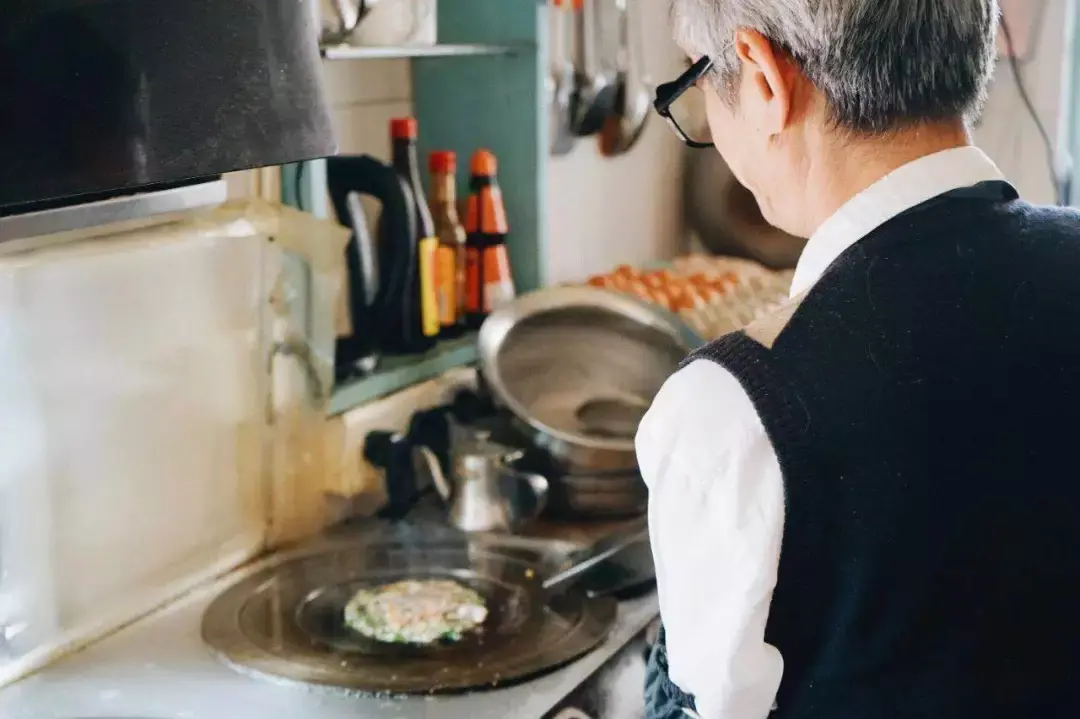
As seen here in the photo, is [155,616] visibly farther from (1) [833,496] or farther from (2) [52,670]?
(1) [833,496]

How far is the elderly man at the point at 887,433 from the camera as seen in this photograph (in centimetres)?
69

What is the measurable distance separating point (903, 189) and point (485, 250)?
1.00 metres

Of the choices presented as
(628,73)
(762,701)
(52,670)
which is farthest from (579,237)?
(762,701)

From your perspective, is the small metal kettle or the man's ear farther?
the small metal kettle

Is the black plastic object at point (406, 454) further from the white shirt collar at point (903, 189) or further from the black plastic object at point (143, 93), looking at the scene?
the white shirt collar at point (903, 189)

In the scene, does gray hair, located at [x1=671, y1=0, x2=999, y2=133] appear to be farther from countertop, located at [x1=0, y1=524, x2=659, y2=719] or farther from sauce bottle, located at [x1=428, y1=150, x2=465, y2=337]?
sauce bottle, located at [x1=428, y1=150, x2=465, y2=337]

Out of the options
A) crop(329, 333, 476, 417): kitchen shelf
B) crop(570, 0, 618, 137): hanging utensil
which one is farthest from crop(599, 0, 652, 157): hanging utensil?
crop(329, 333, 476, 417): kitchen shelf

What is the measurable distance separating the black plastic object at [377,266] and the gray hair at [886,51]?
789 mm

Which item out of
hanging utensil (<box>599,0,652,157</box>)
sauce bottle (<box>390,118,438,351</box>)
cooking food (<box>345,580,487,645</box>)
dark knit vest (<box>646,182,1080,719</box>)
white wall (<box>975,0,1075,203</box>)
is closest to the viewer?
dark knit vest (<box>646,182,1080,719</box>)

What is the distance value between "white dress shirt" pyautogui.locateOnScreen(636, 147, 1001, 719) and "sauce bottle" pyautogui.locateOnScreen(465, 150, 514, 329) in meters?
0.94

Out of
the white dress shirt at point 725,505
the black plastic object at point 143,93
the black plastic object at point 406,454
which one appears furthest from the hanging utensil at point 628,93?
the white dress shirt at point 725,505

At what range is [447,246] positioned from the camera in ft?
5.50

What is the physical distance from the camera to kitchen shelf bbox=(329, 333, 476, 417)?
1.44 m

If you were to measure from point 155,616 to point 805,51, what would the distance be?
34.0 inches
